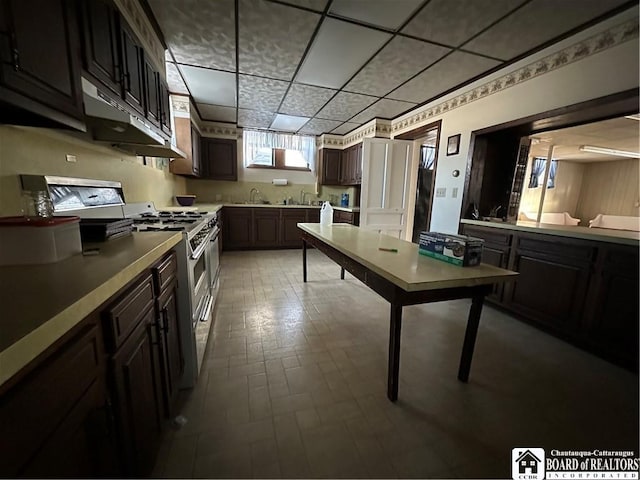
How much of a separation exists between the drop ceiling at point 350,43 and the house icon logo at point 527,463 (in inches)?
104

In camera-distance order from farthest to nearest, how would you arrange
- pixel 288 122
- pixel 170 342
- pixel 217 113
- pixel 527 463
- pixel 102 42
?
pixel 288 122 → pixel 217 113 → pixel 102 42 → pixel 170 342 → pixel 527 463

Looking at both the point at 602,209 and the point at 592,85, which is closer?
the point at 592,85

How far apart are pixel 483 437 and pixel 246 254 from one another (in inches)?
164

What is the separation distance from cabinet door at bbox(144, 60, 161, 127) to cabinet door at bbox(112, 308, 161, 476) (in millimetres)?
1785

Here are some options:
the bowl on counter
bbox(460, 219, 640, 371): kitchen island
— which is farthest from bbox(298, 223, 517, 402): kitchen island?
the bowl on counter

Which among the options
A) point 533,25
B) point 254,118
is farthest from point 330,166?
point 533,25

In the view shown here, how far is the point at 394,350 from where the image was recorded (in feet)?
4.65

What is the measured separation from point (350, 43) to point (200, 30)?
128cm

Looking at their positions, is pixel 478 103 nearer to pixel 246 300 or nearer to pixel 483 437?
pixel 483 437

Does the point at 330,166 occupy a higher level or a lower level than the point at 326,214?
higher

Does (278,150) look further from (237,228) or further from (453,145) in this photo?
(453,145)

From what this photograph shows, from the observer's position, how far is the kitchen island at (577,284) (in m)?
1.75

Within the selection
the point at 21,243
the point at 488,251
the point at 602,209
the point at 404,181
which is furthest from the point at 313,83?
the point at 602,209

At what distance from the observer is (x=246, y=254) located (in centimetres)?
474
